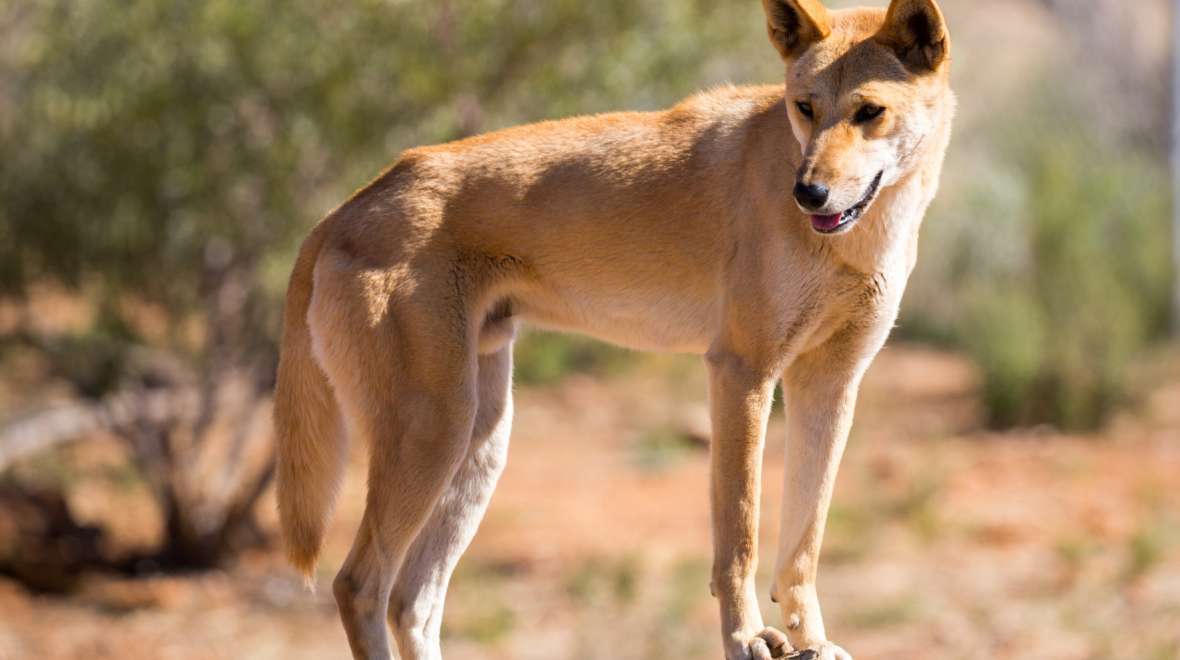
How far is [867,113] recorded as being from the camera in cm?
406

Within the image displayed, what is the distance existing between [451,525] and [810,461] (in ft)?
3.56

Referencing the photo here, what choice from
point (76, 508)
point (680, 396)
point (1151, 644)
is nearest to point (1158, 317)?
point (680, 396)

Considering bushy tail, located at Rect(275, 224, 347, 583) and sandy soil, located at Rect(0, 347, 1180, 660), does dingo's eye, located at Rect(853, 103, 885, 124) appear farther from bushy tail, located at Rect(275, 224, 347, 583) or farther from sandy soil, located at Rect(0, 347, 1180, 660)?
sandy soil, located at Rect(0, 347, 1180, 660)

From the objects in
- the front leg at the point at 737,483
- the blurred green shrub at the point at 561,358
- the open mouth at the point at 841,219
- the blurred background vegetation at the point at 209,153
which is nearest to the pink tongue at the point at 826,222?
the open mouth at the point at 841,219

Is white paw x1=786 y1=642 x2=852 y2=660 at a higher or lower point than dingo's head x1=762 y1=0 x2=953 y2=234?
lower

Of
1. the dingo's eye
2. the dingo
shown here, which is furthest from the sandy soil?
the dingo's eye

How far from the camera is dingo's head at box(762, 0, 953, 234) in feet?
12.9

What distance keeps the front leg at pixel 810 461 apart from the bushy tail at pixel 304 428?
1.34m

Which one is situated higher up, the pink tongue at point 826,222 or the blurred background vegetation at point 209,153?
the pink tongue at point 826,222

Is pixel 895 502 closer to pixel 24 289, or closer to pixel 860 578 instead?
pixel 860 578

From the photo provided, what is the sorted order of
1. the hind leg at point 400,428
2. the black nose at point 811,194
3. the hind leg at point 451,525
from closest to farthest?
1. the black nose at point 811,194
2. the hind leg at point 400,428
3. the hind leg at point 451,525

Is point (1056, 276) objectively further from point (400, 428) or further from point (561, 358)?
point (400, 428)

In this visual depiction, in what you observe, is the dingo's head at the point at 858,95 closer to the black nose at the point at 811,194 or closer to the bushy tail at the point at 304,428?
the black nose at the point at 811,194

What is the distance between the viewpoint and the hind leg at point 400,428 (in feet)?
14.2
